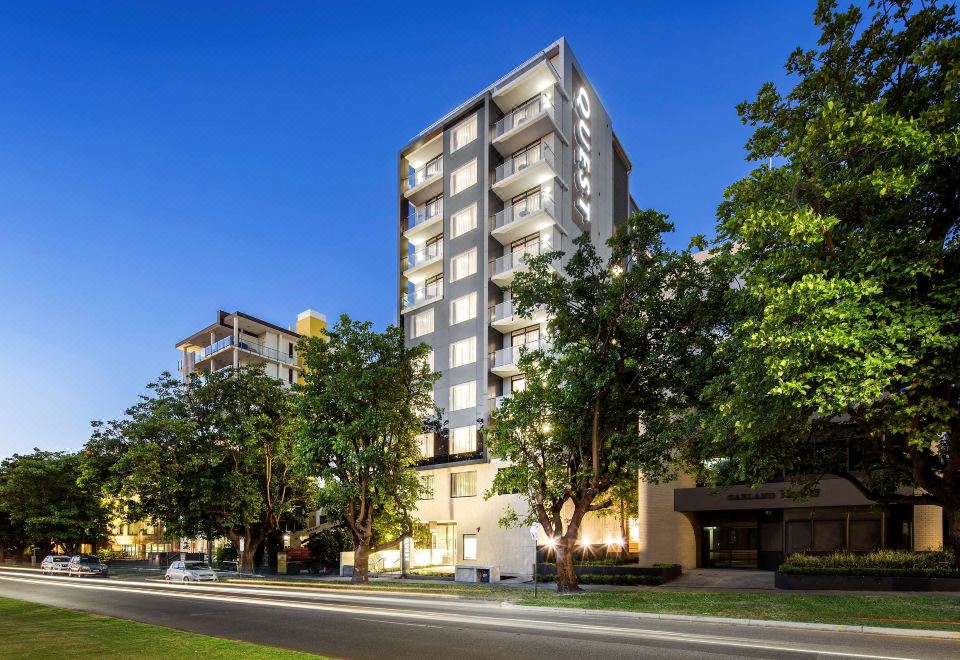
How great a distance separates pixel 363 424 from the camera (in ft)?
107

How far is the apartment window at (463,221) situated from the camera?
1871 inches

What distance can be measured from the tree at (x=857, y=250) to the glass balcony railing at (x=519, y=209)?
86.5 feet

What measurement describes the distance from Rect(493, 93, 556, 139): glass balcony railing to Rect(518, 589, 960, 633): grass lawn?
31120 mm

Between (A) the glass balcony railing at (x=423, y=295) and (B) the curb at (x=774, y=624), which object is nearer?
(B) the curb at (x=774, y=624)

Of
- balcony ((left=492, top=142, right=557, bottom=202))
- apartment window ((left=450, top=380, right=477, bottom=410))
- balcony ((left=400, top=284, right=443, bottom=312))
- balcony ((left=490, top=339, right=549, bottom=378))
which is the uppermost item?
balcony ((left=492, top=142, right=557, bottom=202))

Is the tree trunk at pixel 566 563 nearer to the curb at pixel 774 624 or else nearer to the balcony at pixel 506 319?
the curb at pixel 774 624

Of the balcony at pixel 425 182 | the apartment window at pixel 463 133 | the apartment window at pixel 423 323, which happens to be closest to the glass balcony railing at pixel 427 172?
the balcony at pixel 425 182

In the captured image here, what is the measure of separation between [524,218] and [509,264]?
10.6ft

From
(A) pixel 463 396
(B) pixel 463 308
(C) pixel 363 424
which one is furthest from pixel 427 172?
(C) pixel 363 424

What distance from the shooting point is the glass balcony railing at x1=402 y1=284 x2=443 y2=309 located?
1937 inches

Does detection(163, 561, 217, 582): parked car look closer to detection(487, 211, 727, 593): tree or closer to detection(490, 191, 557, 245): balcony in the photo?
detection(487, 211, 727, 593): tree

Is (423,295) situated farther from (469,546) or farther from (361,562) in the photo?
(361,562)

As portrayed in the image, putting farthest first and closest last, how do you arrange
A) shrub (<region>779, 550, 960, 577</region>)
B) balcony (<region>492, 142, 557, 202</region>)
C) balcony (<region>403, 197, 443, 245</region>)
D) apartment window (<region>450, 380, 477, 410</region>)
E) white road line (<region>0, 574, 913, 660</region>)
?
balcony (<region>403, 197, 443, 245</region>) → apartment window (<region>450, 380, 477, 410</region>) → balcony (<region>492, 142, 557, 202</region>) → shrub (<region>779, 550, 960, 577</region>) → white road line (<region>0, 574, 913, 660</region>)

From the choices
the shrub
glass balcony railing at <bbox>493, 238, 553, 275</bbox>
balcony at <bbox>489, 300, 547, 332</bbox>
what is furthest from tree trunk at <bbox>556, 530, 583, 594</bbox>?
glass balcony railing at <bbox>493, 238, 553, 275</bbox>
